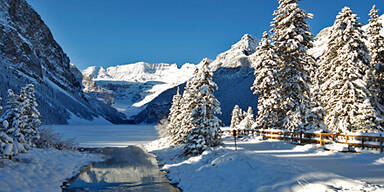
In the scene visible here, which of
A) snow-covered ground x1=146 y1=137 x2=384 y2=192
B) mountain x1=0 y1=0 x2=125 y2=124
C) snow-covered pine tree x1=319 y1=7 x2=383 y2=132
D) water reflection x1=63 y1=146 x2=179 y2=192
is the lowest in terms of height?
water reflection x1=63 y1=146 x2=179 y2=192

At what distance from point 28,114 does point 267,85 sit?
22185mm

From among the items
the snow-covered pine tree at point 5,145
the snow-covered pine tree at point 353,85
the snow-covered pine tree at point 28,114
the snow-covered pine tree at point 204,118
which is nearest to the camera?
the snow-covered pine tree at point 5,145

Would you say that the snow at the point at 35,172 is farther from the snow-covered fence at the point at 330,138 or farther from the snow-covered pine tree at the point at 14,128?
the snow-covered fence at the point at 330,138

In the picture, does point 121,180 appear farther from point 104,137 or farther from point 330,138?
point 104,137

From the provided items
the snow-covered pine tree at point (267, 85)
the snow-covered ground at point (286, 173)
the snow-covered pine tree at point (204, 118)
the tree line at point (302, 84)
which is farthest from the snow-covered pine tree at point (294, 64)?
the snow-covered pine tree at point (204, 118)

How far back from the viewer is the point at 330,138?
62.5ft

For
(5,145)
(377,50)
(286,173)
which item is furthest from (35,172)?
(377,50)

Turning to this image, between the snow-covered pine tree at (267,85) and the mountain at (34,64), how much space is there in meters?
72.8

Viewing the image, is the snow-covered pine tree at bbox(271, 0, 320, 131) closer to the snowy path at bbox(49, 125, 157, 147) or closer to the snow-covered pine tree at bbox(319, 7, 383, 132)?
the snow-covered pine tree at bbox(319, 7, 383, 132)

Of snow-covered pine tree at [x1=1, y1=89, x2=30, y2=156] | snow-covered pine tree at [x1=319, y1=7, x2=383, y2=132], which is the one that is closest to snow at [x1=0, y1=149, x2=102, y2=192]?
snow-covered pine tree at [x1=1, y1=89, x2=30, y2=156]

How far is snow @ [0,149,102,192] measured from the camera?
48.6ft

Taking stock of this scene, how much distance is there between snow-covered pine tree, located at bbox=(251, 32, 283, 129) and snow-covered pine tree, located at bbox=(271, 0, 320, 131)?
1.90ft

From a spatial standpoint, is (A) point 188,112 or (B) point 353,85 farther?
(A) point 188,112

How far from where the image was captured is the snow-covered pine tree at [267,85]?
2548 cm
